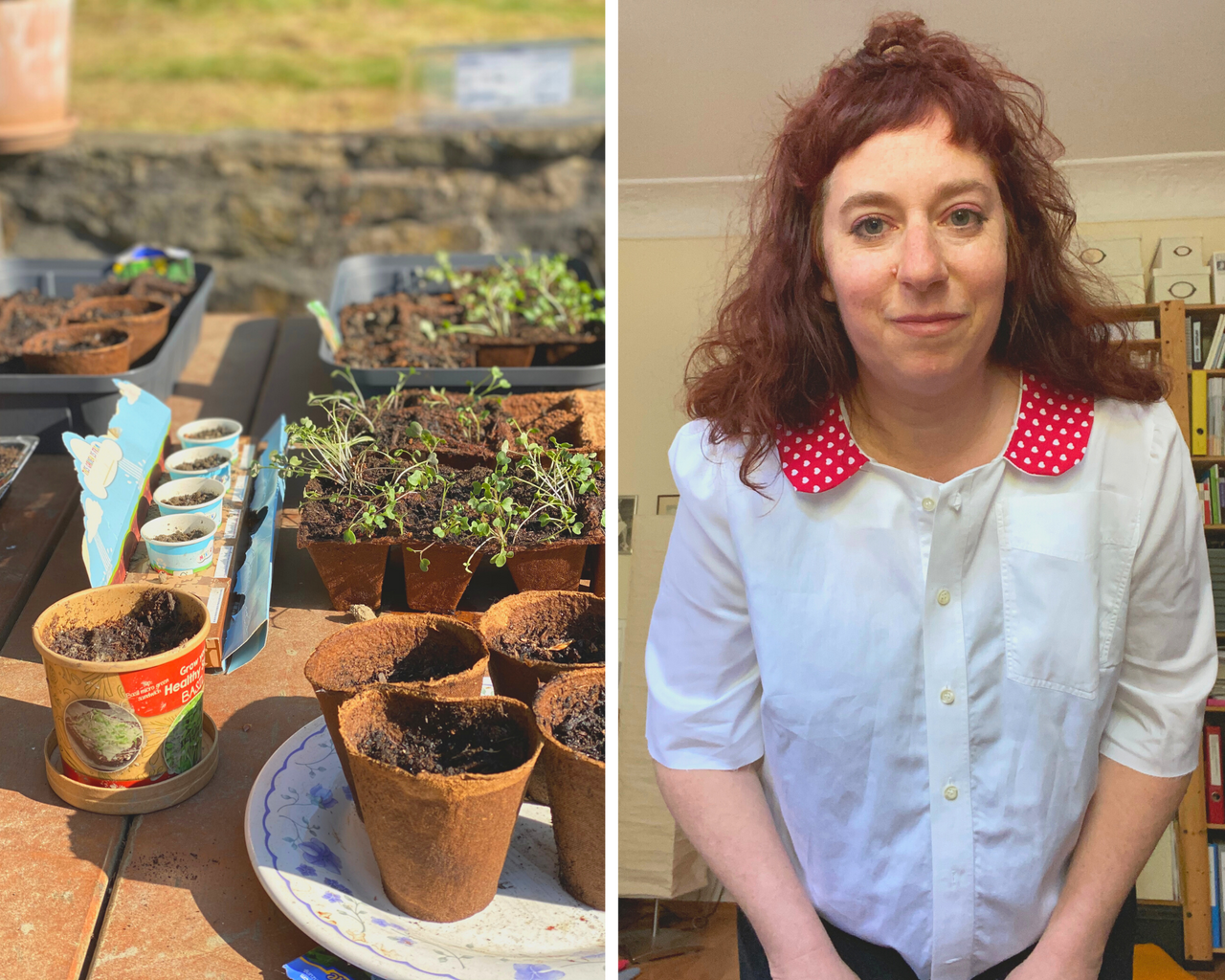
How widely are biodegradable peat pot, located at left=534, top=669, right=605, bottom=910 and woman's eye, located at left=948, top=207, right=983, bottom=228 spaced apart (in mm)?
538

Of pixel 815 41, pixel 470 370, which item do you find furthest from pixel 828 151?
pixel 470 370

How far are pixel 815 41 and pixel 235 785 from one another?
38.8 inches

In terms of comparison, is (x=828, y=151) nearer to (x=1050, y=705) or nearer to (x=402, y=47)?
(x=1050, y=705)

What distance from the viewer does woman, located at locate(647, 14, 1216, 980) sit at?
2.98ft

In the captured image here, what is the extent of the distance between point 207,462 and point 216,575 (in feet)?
1.19

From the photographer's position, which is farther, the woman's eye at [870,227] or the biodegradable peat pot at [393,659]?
the biodegradable peat pot at [393,659]

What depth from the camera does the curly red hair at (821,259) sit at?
0.90 m

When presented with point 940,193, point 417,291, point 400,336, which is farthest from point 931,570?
point 417,291

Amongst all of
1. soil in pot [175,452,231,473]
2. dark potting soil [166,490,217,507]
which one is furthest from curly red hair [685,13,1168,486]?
soil in pot [175,452,231,473]

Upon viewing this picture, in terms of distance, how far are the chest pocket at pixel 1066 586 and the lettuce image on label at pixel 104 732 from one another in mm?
807

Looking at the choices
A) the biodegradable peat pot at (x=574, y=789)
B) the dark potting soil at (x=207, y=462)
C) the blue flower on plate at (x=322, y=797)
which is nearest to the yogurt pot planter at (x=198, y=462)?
the dark potting soil at (x=207, y=462)

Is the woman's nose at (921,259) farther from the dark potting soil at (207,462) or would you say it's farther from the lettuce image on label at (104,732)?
the dark potting soil at (207,462)

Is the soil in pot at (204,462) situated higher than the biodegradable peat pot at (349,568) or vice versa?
the soil in pot at (204,462)

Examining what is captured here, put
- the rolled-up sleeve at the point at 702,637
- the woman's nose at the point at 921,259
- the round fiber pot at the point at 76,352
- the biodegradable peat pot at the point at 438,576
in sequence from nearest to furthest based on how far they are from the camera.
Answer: the woman's nose at the point at 921,259 → the rolled-up sleeve at the point at 702,637 → the biodegradable peat pot at the point at 438,576 → the round fiber pot at the point at 76,352
